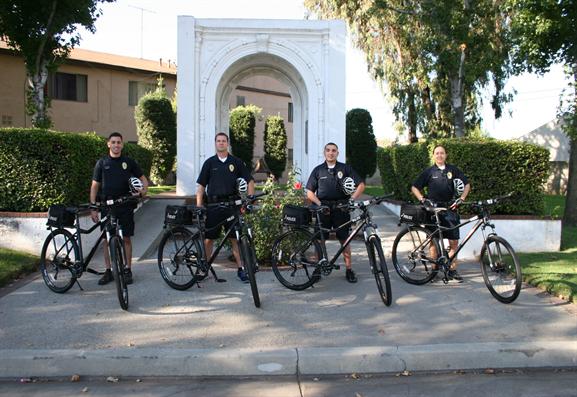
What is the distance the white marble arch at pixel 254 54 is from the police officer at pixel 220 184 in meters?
5.98

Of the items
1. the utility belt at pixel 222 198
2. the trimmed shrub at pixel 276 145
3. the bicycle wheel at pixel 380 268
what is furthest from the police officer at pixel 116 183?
the trimmed shrub at pixel 276 145

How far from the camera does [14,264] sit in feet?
25.7

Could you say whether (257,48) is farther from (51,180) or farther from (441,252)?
(441,252)

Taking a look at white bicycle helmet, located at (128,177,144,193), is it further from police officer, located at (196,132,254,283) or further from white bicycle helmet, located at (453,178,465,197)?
white bicycle helmet, located at (453,178,465,197)

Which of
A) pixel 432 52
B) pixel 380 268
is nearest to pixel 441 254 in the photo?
pixel 380 268

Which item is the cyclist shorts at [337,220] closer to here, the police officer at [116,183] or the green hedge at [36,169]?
the police officer at [116,183]

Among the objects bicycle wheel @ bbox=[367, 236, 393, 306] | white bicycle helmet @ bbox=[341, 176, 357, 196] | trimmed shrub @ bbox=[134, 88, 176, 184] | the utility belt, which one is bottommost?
bicycle wheel @ bbox=[367, 236, 393, 306]

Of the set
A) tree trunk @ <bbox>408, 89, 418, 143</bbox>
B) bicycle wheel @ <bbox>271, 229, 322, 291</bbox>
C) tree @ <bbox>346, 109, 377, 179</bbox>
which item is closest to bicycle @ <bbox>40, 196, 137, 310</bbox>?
bicycle wheel @ <bbox>271, 229, 322, 291</bbox>

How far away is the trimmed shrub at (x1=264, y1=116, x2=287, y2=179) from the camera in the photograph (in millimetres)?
30078

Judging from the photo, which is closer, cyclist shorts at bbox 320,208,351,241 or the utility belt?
the utility belt

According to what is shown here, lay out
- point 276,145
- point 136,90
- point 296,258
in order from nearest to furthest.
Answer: point 296,258, point 136,90, point 276,145

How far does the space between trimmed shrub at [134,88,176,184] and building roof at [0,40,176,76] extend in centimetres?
775

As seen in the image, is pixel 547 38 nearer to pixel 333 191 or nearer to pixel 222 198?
pixel 333 191

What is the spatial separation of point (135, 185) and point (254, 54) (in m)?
7.25
